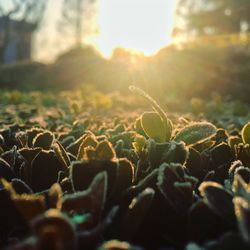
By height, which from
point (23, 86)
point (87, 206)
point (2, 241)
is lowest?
point (23, 86)

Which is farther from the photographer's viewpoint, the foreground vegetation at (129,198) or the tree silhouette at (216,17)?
the tree silhouette at (216,17)

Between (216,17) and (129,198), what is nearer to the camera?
(129,198)

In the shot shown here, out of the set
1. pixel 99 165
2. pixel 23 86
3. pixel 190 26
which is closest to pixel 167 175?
pixel 99 165

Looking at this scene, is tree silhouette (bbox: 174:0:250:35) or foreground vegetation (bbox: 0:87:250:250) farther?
tree silhouette (bbox: 174:0:250:35)

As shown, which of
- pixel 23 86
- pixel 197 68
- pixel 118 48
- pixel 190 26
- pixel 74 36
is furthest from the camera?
pixel 74 36

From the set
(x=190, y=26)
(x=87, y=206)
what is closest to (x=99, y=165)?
(x=87, y=206)

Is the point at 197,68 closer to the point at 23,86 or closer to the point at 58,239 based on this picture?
the point at 23,86

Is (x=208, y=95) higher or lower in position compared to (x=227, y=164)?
lower

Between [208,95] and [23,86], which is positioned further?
[23,86]

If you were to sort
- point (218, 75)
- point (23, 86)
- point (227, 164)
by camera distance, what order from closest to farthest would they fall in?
point (227, 164)
point (218, 75)
point (23, 86)

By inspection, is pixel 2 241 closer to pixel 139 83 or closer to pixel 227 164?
pixel 227 164
